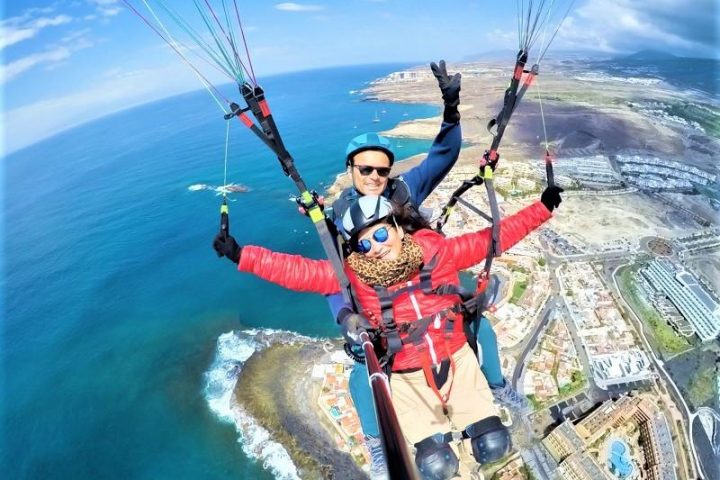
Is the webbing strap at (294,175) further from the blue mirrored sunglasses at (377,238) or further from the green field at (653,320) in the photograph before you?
the green field at (653,320)

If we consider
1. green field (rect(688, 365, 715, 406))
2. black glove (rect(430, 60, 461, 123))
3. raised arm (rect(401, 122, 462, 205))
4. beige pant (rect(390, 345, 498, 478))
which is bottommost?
green field (rect(688, 365, 715, 406))

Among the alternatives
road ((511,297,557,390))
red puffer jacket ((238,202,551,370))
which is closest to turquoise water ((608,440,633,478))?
road ((511,297,557,390))

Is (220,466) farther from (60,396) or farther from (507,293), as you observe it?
(507,293)

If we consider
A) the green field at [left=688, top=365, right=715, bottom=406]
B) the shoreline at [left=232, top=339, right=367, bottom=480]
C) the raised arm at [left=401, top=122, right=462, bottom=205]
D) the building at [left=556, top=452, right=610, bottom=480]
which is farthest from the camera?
the green field at [left=688, top=365, right=715, bottom=406]

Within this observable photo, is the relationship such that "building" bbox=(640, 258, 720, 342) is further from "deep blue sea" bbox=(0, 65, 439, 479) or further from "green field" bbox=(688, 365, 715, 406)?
"deep blue sea" bbox=(0, 65, 439, 479)

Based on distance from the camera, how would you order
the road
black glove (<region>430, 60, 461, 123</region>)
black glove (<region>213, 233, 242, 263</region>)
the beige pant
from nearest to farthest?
black glove (<region>213, 233, 242, 263</region>) → the beige pant → black glove (<region>430, 60, 461, 123</region>) → the road

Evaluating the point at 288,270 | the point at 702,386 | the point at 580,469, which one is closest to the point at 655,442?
the point at 580,469

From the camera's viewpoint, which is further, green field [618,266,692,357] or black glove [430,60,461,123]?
green field [618,266,692,357]
